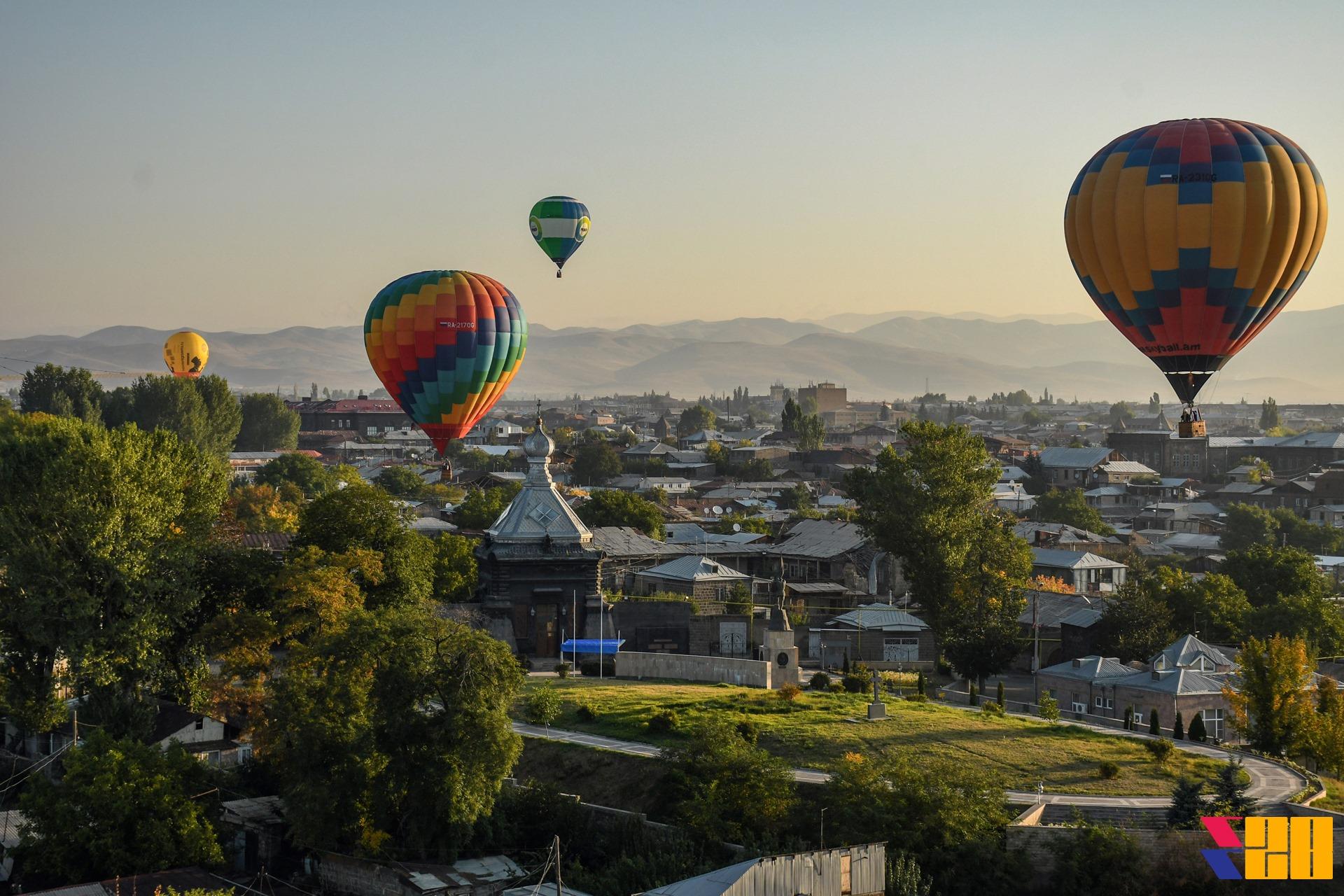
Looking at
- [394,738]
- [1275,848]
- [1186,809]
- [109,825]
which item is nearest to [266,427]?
[109,825]

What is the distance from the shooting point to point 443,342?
→ 237ft

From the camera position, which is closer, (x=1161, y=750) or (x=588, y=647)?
(x=1161, y=750)

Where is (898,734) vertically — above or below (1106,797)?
above

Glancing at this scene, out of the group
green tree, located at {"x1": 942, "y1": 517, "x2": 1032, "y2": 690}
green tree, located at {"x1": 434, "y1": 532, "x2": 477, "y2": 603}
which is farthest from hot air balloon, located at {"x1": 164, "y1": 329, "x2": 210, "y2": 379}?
green tree, located at {"x1": 942, "y1": 517, "x2": 1032, "y2": 690}

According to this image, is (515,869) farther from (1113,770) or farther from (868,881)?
(1113,770)

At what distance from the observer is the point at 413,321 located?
235 feet

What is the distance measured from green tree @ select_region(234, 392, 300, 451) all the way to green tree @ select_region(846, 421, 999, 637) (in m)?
128

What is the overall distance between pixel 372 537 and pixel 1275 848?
96.6 ft

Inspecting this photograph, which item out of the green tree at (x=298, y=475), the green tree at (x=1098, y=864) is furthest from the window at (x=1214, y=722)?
the green tree at (x=298, y=475)

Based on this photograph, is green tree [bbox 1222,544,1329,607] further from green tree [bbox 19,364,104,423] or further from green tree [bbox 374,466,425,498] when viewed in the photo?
green tree [bbox 19,364,104,423]

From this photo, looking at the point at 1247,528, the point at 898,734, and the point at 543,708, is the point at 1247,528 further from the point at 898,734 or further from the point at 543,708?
the point at 543,708

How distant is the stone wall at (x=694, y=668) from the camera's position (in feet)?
188

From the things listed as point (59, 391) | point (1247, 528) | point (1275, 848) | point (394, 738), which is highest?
point (59, 391)

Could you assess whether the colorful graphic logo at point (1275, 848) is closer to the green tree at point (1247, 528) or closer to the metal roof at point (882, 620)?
the metal roof at point (882, 620)
